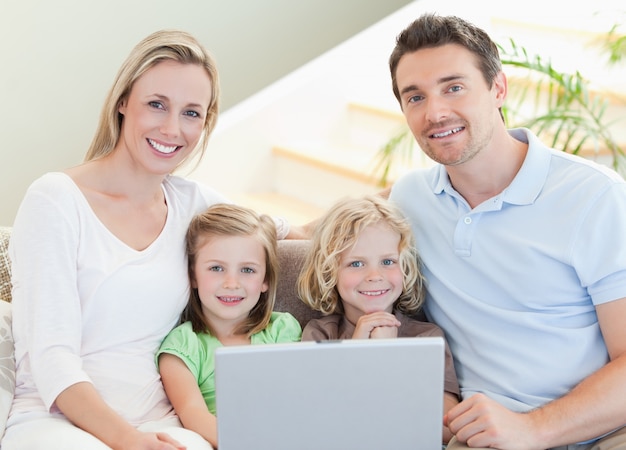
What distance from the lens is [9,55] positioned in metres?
3.96

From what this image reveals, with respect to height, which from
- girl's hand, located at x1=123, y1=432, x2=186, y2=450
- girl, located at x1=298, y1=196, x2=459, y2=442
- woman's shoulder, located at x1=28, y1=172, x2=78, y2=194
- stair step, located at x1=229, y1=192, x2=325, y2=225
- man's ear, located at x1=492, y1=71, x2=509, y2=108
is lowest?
girl's hand, located at x1=123, y1=432, x2=186, y2=450

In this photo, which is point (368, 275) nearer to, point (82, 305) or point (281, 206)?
point (82, 305)

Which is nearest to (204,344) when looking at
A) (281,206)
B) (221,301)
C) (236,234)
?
(221,301)

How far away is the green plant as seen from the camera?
9.17 feet

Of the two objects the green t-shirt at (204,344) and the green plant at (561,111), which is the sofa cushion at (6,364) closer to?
the green t-shirt at (204,344)

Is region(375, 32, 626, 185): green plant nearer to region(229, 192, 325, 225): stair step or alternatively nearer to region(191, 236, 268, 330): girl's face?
region(229, 192, 325, 225): stair step

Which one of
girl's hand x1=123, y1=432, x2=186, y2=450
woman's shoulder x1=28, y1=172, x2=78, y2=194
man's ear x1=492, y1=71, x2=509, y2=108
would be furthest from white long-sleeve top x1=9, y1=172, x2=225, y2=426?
man's ear x1=492, y1=71, x2=509, y2=108

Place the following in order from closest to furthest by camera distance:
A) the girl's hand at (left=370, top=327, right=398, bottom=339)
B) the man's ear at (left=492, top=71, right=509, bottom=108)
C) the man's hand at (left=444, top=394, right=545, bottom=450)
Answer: the man's hand at (left=444, top=394, right=545, bottom=450) < the girl's hand at (left=370, top=327, right=398, bottom=339) < the man's ear at (left=492, top=71, right=509, bottom=108)

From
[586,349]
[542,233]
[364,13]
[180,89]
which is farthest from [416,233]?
[364,13]

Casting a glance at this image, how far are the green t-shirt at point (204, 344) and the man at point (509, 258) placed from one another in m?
Result: 0.33

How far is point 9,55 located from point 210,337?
8.59ft

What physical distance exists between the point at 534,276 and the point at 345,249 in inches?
15.8

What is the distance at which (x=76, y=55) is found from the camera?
13.5 feet

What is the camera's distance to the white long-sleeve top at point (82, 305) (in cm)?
161
